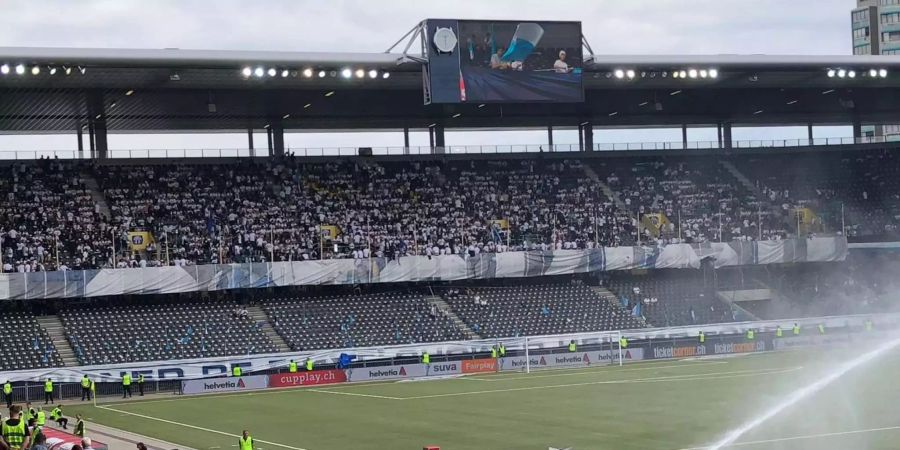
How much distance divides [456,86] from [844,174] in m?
34.2

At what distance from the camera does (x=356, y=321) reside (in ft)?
217

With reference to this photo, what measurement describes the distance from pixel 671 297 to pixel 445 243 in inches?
535

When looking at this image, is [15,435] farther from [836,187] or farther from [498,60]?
[836,187]

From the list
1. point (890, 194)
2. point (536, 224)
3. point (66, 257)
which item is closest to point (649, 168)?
point (536, 224)

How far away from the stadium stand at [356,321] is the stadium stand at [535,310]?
1921 mm

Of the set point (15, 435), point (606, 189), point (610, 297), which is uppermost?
point (606, 189)

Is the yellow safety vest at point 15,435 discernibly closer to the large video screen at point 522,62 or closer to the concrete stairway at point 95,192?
the large video screen at point 522,62

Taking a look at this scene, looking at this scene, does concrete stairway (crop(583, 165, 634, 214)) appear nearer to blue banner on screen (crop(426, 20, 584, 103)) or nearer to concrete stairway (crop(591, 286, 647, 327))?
concrete stairway (crop(591, 286, 647, 327))

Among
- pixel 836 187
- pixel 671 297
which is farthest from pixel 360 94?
pixel 836 187

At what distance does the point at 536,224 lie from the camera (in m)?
74.9

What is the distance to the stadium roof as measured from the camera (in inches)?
2292

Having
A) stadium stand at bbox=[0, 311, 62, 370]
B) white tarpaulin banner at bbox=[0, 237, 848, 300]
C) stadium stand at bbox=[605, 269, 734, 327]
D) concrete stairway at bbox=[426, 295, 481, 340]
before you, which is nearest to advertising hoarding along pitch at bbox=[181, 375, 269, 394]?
stadium stand at bbox=[0, 311, 62, 370]

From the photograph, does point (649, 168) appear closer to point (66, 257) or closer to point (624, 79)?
point (624, 79)

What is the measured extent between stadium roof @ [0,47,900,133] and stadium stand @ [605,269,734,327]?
10.2 metres
